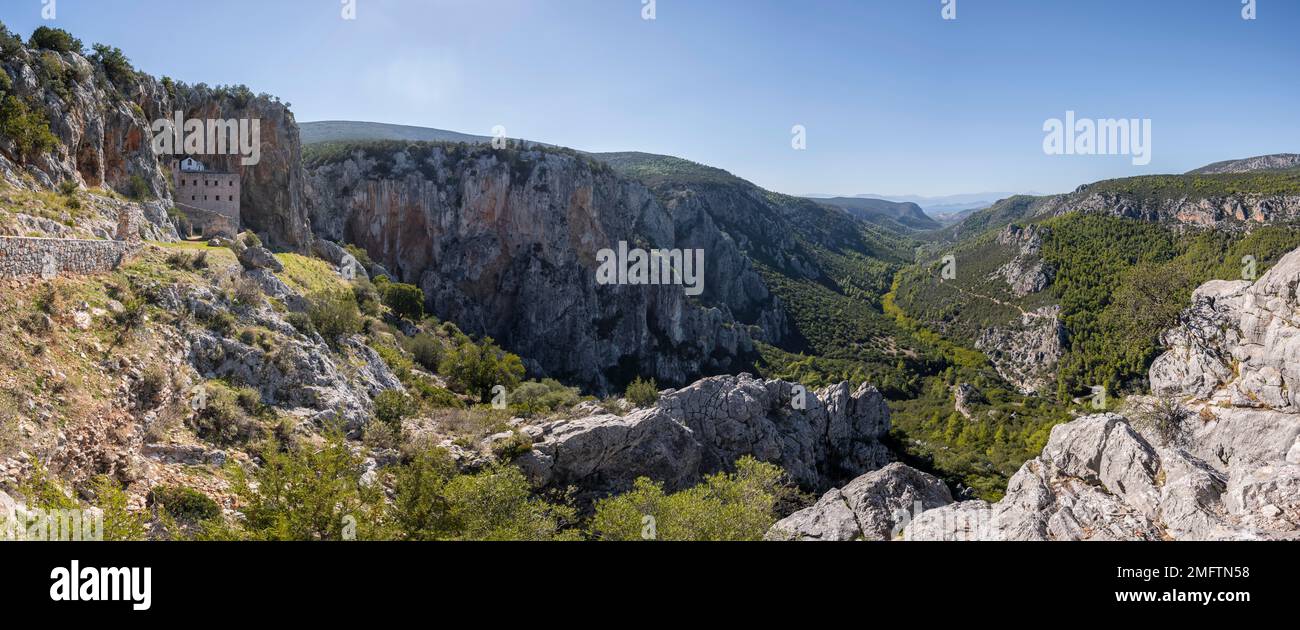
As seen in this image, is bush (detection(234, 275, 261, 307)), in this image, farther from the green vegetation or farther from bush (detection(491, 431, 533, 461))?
the green vegetation

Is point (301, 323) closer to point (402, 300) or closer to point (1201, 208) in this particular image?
point (402, 300)

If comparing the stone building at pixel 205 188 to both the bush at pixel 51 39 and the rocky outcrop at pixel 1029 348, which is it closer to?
the bush at pixel 51 39

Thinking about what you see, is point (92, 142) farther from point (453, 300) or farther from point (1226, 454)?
point (1226, 454)

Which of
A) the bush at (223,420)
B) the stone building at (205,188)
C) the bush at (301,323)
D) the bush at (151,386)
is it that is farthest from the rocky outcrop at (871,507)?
the stone building at (205,188)

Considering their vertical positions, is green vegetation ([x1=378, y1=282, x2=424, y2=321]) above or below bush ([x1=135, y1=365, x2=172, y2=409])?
above

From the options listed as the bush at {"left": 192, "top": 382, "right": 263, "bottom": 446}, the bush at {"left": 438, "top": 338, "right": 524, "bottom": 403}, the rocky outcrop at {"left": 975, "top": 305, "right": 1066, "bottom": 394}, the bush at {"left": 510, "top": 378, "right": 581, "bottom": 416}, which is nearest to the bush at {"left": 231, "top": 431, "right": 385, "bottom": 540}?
the bush at {"left": 192, "top": 382, "right": 263, "bottom": 446}

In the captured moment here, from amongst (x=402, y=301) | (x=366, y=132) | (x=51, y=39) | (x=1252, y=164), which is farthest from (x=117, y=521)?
(x=1252, y=164)
